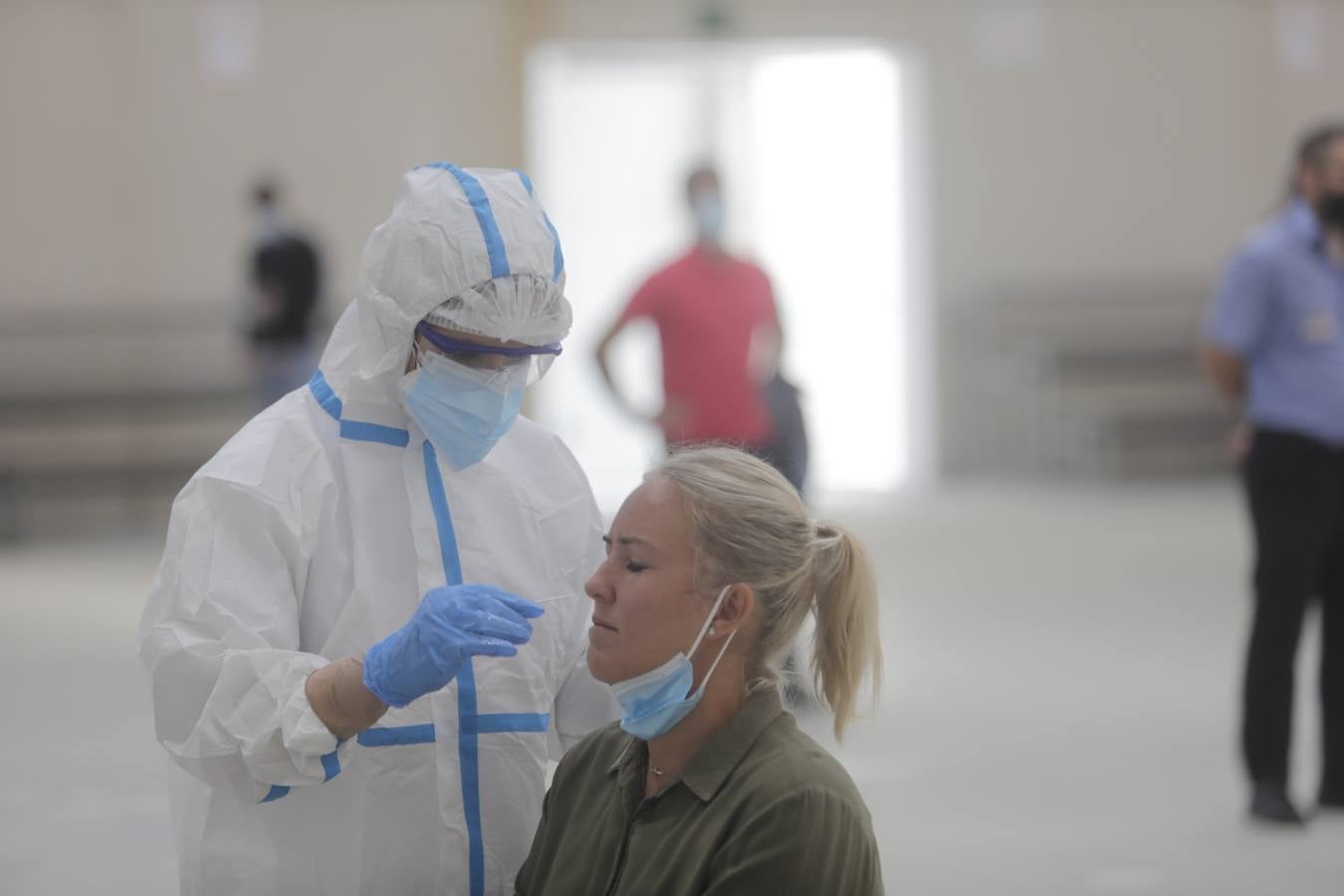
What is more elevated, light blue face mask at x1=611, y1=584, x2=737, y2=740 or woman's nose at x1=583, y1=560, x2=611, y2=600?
woman's nose at x1=583, y1=560, x2=611, y2=600

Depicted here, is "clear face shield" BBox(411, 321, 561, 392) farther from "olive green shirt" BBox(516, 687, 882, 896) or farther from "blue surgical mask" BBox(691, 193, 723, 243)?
"blue surgical mask" BBox(691, 193, 723, 243)

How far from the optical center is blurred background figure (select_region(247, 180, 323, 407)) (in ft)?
26.0

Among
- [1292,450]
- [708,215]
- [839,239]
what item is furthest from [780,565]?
[839,239]

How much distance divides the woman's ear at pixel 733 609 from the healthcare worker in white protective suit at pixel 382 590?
0.67 feet

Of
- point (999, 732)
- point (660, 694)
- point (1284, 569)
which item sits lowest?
point (999, 732)

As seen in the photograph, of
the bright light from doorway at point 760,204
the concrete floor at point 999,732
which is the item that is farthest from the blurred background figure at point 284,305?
the bright light from doorway at point 760,204

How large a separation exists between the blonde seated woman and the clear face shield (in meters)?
0.18

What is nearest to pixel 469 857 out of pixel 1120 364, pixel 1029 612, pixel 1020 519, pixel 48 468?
pixel 1029 612

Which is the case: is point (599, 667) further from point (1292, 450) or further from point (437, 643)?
point (1292, 450)

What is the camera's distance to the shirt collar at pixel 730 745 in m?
1.67

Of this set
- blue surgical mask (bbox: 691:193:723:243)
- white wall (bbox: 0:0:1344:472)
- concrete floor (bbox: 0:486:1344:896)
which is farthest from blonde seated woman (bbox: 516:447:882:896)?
white wall (bbox: 0:0:1344:472)

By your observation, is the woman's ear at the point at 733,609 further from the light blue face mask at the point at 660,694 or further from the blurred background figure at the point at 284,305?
the blurred background figure at the point at 284,305

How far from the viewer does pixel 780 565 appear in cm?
173

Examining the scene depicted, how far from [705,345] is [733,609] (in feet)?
9.22
